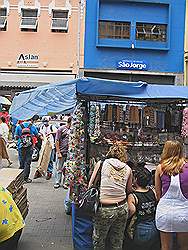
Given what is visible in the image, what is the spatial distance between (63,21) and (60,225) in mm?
15379

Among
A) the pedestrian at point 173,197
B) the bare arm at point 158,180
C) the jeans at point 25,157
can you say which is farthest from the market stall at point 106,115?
the jeans at point 25,157

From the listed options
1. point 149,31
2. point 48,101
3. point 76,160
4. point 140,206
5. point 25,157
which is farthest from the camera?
point 149,31

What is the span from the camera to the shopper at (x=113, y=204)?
180 inches

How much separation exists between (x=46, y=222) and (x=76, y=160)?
5.62 ft

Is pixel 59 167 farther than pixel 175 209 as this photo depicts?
Yes

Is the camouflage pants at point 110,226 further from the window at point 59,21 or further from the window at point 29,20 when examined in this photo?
the window at point 29,20

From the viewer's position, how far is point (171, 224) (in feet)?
13.8

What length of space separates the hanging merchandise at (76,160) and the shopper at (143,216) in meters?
0.79

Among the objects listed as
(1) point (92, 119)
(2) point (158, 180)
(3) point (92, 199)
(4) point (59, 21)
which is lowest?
(3) point (92, 199)

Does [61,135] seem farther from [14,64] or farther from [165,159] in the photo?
[14,64]

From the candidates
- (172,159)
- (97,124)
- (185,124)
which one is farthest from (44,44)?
(172,159)

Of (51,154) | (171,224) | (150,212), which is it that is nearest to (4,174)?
(150,212)

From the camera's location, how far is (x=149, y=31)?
806 inches

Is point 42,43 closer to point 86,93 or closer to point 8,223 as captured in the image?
point 86,93
